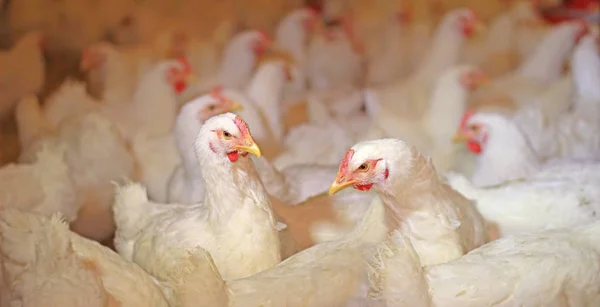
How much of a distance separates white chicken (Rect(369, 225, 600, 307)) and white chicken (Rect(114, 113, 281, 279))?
0.40m

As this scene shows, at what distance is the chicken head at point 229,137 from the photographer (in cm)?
216

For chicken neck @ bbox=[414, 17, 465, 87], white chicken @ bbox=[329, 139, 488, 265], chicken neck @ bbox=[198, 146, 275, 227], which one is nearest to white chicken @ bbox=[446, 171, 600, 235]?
white chicken @ bbox=[329, 139, 488, 265]

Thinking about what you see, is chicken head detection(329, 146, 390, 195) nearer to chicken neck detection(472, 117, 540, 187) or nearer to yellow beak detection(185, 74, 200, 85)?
chicken neck detection(472, 117, 540, 187)

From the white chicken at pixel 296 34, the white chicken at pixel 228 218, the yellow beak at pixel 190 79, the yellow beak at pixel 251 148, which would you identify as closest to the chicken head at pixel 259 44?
the white chicken at pixel 296 34

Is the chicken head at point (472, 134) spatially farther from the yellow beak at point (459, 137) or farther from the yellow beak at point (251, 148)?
the yellow beak at point (251, 148)

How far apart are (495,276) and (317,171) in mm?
1148

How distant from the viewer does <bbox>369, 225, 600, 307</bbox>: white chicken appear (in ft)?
6.07

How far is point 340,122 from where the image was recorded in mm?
3908

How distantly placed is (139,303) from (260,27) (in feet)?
11.4

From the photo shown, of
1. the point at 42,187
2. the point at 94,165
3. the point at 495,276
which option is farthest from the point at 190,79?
the point at 495,276

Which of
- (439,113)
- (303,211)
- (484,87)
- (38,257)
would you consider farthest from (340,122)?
(38,257)

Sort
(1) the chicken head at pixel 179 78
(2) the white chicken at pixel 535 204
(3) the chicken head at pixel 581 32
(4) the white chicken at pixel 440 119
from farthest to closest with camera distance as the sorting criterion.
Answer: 1. (3) the chicken head at pixel 581 32
2. (1) the chicken head at pixel 179 78
3. (4) the white chicken at pixel 440 119
4. (2) the white chicken at pixel 535 204

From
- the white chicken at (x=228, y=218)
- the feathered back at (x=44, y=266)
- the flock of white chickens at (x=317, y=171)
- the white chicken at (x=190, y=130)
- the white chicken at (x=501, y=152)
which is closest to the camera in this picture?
the feathered back at (x=44, y=266)

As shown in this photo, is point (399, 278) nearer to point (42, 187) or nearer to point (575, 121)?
point (42, 187)
